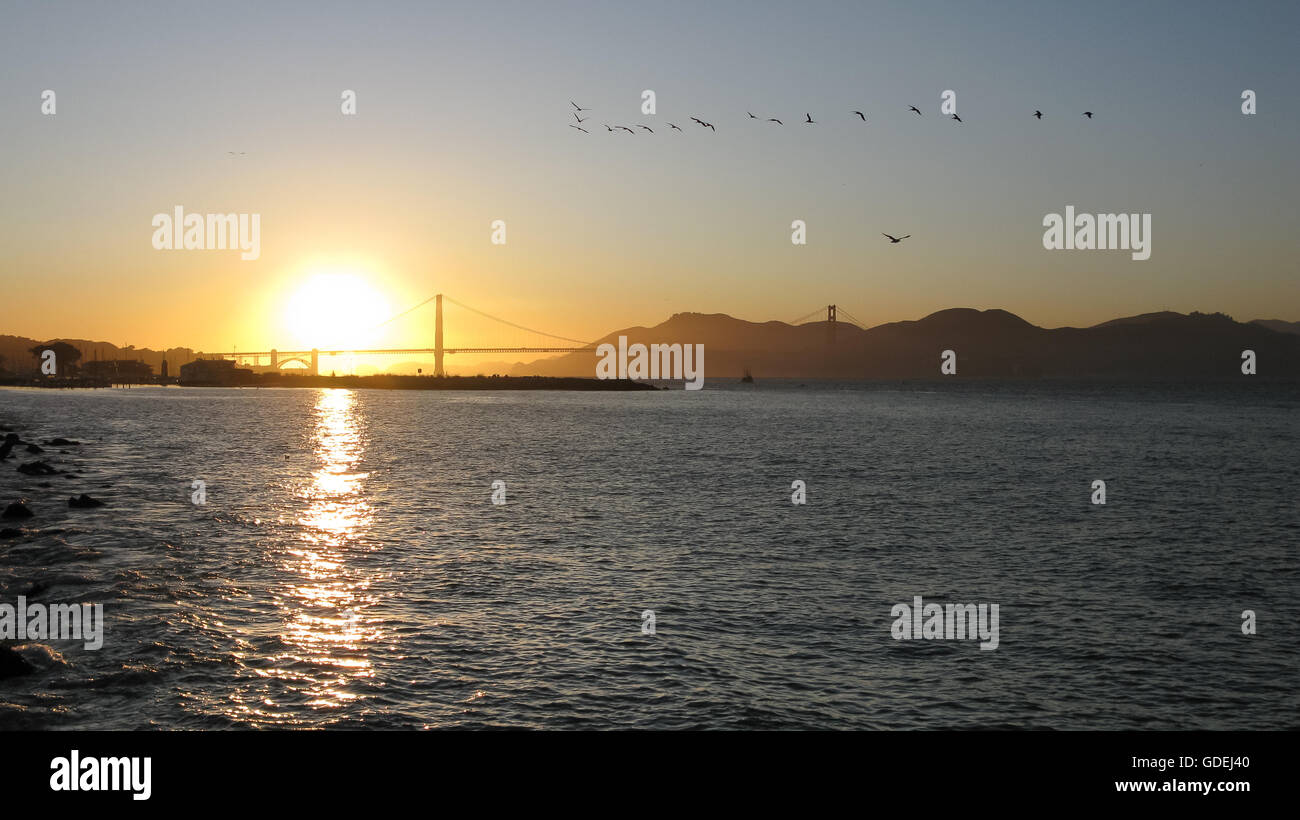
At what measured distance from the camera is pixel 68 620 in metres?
17.3

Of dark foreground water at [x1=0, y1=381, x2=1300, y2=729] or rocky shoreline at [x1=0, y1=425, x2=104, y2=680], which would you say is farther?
rocky shoreline at [x1=0, y1=425, x2=104, y2=680]

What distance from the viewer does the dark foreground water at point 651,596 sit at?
13.4 m

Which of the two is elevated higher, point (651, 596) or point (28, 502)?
point (28, 502)

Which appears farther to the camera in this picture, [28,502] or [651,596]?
[28,502]

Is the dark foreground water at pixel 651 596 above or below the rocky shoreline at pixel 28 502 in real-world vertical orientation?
below

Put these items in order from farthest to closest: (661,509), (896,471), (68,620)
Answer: (896,471) → (661,509) → (68,620)

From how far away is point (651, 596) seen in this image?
19891mm

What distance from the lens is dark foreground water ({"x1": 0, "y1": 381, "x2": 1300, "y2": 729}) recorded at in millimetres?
13350

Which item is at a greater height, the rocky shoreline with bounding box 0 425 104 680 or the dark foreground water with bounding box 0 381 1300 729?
the rocky shoreline with bounding box 0 425 104 680

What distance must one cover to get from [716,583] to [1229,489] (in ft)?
103

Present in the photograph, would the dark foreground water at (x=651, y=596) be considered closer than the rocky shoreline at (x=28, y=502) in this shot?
Yes
